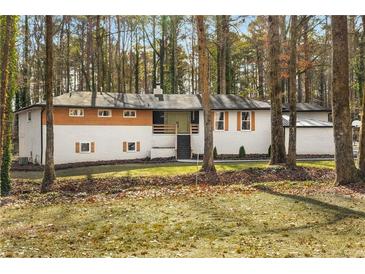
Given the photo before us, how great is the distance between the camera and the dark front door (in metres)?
25.4

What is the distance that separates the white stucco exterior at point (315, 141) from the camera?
24.8m

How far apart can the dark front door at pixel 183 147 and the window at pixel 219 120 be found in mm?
2053

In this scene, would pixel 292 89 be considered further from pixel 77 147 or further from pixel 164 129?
pixel 77 147

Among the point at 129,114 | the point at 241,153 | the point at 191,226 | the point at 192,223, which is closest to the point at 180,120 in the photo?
the point at 129,114

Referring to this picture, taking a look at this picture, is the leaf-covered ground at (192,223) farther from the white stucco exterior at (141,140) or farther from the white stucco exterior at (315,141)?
the white stucco exterior at (315,141)

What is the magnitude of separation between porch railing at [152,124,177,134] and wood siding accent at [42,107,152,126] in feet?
1.71

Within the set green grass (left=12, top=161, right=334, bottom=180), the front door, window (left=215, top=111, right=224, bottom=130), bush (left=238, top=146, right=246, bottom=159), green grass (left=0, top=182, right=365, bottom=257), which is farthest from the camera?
the front door

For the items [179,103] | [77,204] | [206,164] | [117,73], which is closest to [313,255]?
[77,204]

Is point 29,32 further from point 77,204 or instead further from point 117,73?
point 77,204

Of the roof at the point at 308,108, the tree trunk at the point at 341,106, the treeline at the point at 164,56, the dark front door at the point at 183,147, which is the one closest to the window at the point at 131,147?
the dark front door at the point at 183,147

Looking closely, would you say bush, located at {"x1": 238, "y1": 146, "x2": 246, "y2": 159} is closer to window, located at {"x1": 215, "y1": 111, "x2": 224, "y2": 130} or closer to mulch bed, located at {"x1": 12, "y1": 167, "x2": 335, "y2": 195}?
window, located at {"x1": 215, "y1": 111, "x2": 224, "y2": 130}

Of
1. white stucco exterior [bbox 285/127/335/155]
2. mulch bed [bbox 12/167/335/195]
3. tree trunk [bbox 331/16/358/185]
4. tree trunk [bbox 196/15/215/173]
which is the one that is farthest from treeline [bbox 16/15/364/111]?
tree trunk [bbox 331/16/358/185]

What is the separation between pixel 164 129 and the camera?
25.6 meters

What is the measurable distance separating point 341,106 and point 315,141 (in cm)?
1466
